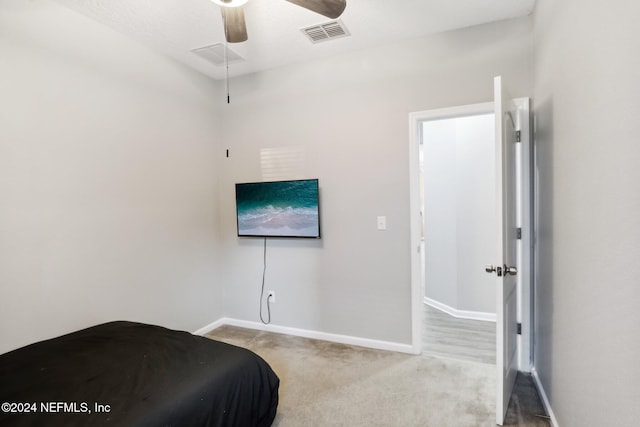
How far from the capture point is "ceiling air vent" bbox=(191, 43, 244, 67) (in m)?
2.88

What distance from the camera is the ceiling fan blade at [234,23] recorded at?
185 centimetres

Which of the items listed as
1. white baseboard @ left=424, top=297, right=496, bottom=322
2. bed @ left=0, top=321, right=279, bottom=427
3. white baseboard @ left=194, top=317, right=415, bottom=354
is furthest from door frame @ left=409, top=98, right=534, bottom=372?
bed @ left=0, top=321, right=279, bottom=427

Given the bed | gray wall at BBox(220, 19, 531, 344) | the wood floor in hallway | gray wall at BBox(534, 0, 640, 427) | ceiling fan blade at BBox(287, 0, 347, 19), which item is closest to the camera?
gray wall at BBox(534, 0, 640, 427)

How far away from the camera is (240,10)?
6.07 feet

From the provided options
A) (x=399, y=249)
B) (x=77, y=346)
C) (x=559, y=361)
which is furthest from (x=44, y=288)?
(x=559, y=361)

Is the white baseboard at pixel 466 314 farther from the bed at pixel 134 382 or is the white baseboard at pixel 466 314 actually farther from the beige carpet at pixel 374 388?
the bed at pixel 134 382

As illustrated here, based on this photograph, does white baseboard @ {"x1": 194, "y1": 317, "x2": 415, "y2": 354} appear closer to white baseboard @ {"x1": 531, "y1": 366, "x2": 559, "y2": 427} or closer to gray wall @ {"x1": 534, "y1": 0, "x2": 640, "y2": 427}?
white baseboard @ {"x1": 531, "y1": 366, "x2": 559, "y2": 427}

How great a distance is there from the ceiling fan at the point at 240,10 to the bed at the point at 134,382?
1.85 m

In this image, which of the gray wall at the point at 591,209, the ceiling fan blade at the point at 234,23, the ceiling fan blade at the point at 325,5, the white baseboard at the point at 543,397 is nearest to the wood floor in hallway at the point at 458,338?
the white baseboard at the point at 543,397

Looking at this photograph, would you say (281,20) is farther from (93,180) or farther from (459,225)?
(459,225)

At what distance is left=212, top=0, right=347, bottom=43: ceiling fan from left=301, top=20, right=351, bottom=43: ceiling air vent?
757mm

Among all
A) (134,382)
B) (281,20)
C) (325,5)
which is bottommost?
(134,382)

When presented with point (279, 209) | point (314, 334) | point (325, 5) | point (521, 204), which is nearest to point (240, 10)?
point (325, 5)

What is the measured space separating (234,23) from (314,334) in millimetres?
2708
